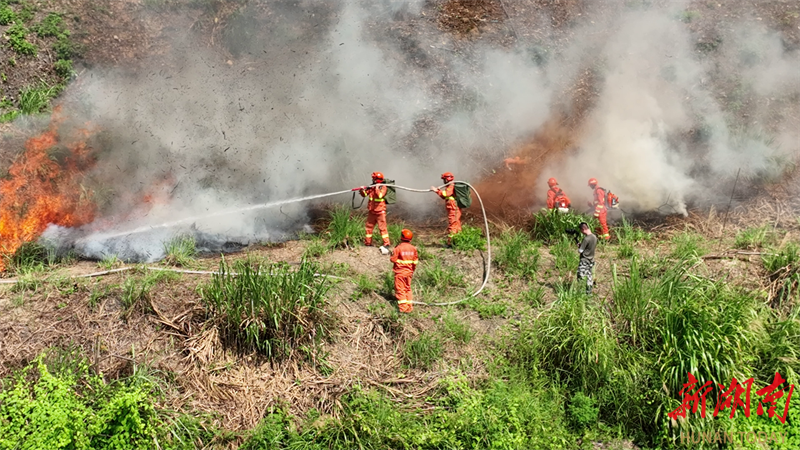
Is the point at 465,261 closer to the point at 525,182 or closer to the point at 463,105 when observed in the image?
the point at 525,182

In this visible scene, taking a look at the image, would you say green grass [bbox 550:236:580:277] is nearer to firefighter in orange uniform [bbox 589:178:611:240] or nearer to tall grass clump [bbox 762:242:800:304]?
firefighter in orange uniform [bbox 589:178:611:240]

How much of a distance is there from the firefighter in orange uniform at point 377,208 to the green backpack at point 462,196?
120cm

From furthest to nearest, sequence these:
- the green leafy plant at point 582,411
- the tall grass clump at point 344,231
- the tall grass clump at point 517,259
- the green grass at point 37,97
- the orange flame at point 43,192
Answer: the green grass at point 37,97 < the tall grass clump at point 344,231 < the tall grass clump at point 517,259 < the orange flame at point 43,192 < the green leafy plant at point 582,411

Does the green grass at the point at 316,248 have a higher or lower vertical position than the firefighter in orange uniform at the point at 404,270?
higher

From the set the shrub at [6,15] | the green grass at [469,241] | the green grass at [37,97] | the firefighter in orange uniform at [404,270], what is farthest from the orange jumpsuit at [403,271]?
the shrub at [6,15]

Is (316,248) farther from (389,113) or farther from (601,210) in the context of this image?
(389,113)

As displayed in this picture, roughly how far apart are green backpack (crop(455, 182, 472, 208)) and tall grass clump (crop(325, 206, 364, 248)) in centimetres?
147

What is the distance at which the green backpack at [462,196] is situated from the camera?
1076 cm

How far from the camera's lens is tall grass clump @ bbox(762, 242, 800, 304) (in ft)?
29.7

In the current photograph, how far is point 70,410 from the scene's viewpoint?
22.4ft

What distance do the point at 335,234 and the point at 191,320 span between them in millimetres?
3005

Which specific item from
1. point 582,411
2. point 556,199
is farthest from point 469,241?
point 582,411

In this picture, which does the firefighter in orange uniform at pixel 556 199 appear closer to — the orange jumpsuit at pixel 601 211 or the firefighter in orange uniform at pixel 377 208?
the orange jumpsuit at pixel 601 211

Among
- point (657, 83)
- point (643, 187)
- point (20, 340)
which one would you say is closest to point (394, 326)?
point (20, 340)
